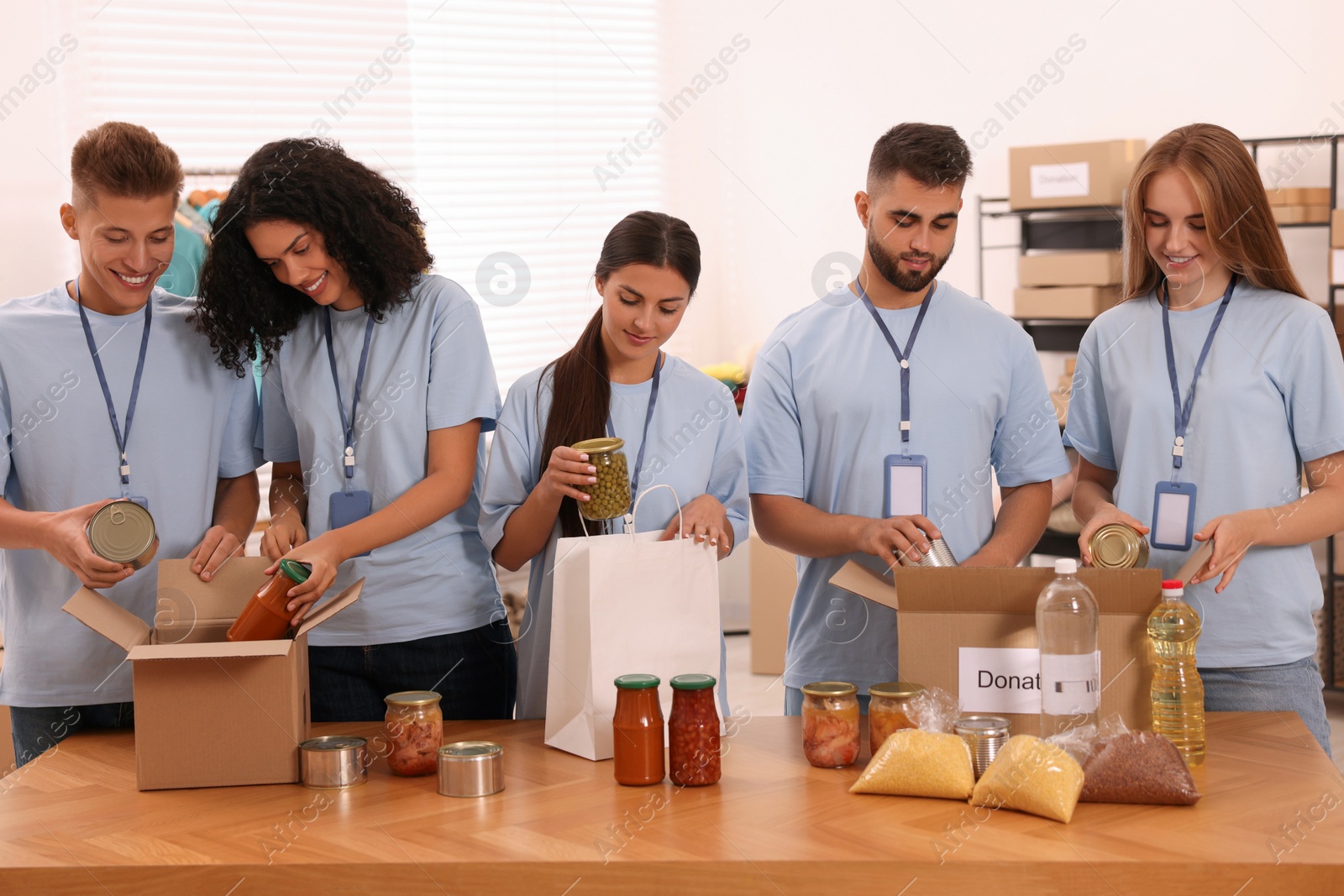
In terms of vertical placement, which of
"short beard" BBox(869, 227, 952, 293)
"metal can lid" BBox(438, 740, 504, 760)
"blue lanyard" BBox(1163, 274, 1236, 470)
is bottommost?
"metal can lid" BBox(438, 740, 504, 760)

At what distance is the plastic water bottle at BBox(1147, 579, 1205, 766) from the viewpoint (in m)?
1.59

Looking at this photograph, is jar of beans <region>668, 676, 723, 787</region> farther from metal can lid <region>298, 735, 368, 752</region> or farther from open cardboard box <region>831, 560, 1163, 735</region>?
metal can lid <region>298, 735, 368, 752</region>

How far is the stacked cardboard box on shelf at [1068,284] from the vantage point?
4574mm

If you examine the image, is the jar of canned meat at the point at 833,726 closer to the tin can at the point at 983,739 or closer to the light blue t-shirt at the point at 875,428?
the tin can at the point at 983,739

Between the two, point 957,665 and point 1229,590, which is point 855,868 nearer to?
point 957,665

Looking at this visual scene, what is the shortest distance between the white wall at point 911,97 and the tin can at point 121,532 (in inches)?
171

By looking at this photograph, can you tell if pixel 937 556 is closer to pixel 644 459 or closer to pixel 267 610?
pixel 644 459

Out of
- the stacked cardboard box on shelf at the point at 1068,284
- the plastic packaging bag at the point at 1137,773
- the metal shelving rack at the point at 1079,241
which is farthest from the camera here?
the stacked cardboard box on shelf at the point at 1068,284

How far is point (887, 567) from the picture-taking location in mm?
2037

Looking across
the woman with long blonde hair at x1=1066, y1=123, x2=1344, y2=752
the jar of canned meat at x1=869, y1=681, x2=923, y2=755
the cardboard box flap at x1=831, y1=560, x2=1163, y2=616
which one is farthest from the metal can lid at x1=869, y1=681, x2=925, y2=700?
the woman with long blonde hair at x1=1066, y1=123, x2=1344, y2=752

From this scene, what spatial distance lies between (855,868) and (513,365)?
168 inches

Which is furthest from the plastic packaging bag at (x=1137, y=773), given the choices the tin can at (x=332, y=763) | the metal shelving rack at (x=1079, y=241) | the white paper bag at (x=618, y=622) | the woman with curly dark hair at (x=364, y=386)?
the metal shelving rack at (x=1079, y=241)

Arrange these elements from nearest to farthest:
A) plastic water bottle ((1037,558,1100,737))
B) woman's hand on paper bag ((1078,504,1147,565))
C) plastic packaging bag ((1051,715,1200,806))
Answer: plastic packaging bag ((1051,715,1200,806)), plastic water bottle ((1037,558,1100,737)), woman's hand on paper bag ((1078,504,1147,565))

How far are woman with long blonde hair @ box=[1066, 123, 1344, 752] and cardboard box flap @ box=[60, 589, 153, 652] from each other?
153 centimetres
